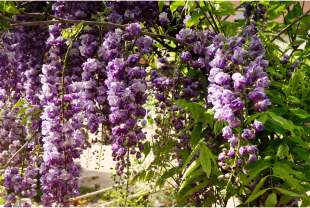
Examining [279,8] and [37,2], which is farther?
[37,2]

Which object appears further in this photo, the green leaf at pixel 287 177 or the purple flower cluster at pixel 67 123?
the purple flower cluster at pixel 67 123

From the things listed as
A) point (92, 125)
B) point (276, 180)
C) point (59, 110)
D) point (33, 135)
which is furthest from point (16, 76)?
point (276, 180)

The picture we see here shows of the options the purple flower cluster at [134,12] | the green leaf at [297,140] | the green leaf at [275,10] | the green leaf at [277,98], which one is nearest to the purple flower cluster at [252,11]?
the green leaf at [275,10]

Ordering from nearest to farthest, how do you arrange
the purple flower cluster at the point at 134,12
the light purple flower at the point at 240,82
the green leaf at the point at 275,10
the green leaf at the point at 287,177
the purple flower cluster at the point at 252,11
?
the light purple flower at the point at 240,82 < the green leaf at the point at 287,177 < the purple flower cluster at the point at 134,12 < the green leaf at the point at 275,10 < the purple flower cluster at the point at 252,11

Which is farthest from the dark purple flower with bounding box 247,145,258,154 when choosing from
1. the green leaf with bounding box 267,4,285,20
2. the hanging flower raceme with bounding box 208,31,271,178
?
the green leaf with bounding box 267,4,285,20

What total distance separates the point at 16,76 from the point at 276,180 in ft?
4.66

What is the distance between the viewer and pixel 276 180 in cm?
138

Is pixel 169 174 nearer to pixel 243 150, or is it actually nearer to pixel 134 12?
pixel 243 150

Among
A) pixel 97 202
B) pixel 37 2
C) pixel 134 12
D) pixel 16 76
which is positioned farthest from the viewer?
pixel 97 202

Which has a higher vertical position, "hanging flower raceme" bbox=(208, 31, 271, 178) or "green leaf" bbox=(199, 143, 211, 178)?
"hanging flower raceme" bbox=(208, 31, 271, 178)

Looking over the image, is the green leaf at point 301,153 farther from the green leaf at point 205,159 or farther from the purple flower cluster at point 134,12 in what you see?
the purple flower cluster at point 134,12

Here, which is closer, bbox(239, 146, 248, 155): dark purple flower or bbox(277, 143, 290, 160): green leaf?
bbox(239, 146, 248, 155): dark purple flower

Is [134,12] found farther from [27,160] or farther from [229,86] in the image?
[27,160]

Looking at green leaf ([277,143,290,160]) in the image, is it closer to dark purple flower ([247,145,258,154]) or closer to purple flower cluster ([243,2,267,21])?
dark purple flower ([247,145,258,154])
